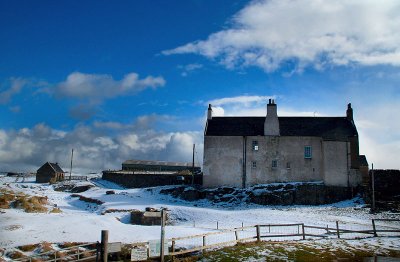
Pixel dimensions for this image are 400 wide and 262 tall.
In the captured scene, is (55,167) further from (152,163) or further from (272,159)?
(272,159)

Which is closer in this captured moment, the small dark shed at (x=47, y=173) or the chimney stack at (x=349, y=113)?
the chimney stack at (x=349, y=113)

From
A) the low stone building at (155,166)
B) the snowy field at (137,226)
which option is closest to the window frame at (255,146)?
the snowy field at (137,226)

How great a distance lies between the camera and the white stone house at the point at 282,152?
166ft

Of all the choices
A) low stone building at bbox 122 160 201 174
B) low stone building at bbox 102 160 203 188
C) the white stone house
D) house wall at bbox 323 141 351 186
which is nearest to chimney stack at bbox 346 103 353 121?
the white stone house

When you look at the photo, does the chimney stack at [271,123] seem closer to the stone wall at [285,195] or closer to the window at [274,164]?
the window at [274,164]

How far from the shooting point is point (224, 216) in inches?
1547

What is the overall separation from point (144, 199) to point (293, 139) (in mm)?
21835

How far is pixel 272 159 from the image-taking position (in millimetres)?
52750

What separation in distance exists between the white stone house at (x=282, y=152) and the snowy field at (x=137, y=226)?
200 inches

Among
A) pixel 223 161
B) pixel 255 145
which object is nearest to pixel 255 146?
pixel 255 145

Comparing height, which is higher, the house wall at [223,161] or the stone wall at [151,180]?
the house wall at [223,161]

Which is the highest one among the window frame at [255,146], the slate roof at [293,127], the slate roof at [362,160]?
the slate roof at [293,127]

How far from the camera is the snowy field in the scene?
2744 centimetres

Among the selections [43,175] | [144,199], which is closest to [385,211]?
[144,199]
